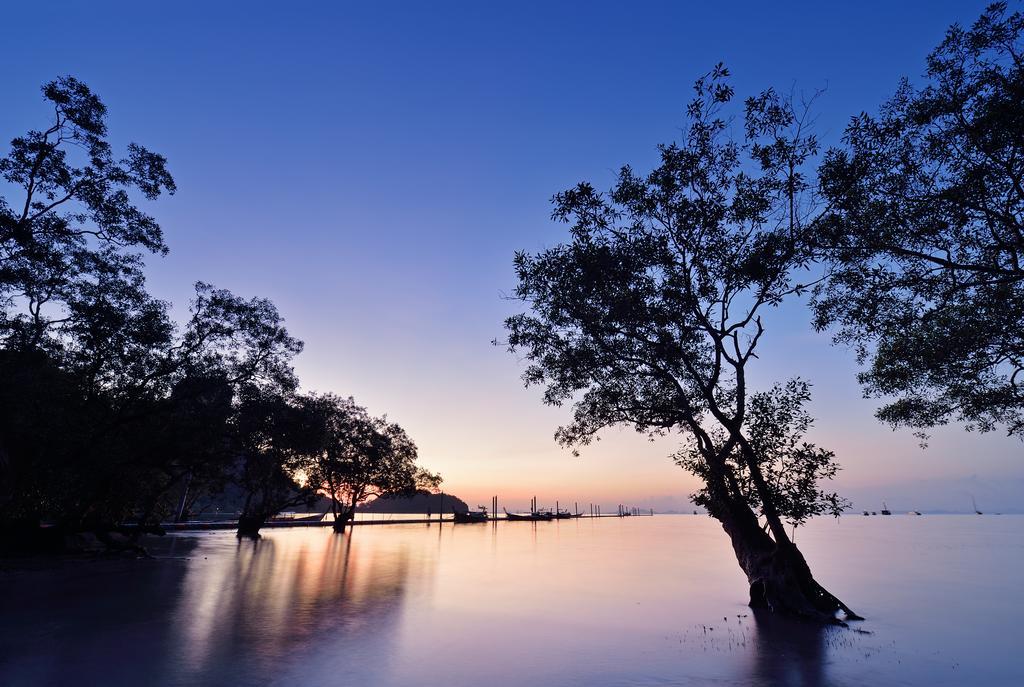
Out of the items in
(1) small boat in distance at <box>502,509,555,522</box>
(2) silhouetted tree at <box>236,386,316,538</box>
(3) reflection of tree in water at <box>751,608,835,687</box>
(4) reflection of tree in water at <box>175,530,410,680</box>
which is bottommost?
(3) reflection of tree in water at <box>751,608,835,687</box>

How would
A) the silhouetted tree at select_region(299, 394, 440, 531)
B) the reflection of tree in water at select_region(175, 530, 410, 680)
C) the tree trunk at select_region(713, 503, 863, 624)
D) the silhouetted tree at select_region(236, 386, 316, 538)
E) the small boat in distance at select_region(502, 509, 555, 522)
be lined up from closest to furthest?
the reflection of tree in water at select_region(175, 530, 410, 680), the tree trunk at select_region(713, 503, 863, 624), the silhouetted tree at select_region(236, 386, 316, 538), the silhouetted tree at select_region(299, 394, 440, 531), the small boat in distance at select_region(502, 509, 555, 522)

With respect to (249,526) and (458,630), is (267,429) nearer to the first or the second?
(458,630)

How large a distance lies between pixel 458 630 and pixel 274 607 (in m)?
5.62

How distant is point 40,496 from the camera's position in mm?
21188

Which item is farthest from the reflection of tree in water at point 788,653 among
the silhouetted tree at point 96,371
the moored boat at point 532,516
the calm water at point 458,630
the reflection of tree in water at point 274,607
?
the moored boat at point 532,516

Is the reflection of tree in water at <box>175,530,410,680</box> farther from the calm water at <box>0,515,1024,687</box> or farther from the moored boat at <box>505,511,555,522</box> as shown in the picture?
the moored boat at <box>505,511,555,522</box>

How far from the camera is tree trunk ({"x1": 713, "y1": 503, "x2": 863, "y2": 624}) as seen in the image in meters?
15.9

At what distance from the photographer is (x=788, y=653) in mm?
11961

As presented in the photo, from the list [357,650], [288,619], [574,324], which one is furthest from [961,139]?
[288,619]

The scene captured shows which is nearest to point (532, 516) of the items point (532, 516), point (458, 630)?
point (532, 516)

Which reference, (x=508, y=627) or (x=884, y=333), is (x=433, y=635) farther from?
(x=884, y=333)

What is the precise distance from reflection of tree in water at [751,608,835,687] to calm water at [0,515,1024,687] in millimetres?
65

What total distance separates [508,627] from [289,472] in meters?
37.7

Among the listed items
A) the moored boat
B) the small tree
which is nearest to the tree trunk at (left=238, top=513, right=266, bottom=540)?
the small tree
